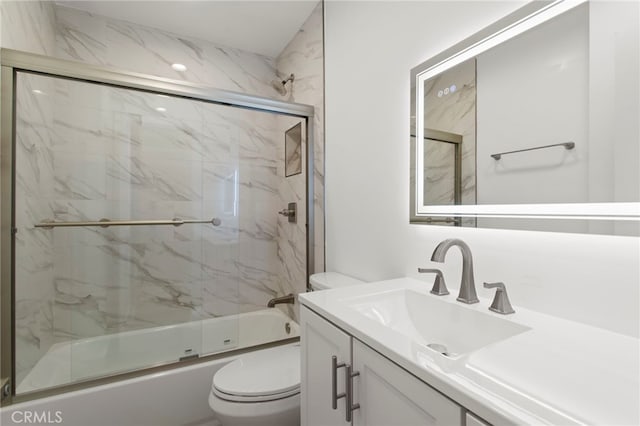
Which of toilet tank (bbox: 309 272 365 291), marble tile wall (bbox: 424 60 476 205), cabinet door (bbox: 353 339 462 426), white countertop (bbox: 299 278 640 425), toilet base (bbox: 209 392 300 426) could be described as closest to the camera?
white countertop (bbox: 299 278 640 425)

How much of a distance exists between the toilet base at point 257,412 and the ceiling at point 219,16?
225 cm

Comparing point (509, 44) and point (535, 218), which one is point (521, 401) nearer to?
point (535, 218)

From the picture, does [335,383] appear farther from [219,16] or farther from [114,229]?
[219,16]

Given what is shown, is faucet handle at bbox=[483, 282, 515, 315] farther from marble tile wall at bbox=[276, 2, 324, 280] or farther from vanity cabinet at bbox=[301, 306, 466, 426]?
marble tile wall at bbox=[276, 2, 324, 280]

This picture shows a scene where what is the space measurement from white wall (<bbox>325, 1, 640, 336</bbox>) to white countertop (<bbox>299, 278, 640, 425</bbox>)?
0.34 ft

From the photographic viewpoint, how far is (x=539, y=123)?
0.84 meters

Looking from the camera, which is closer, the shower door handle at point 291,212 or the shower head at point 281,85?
the shower door handle at point 291,212

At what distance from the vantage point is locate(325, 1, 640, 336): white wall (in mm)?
715

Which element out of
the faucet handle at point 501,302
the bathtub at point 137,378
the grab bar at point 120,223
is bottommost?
the bathtub at point 137,378

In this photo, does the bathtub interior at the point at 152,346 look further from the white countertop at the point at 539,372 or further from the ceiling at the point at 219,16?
the ceiling at the point at 219,16

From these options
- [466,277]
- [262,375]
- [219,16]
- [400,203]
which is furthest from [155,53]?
[466,277]

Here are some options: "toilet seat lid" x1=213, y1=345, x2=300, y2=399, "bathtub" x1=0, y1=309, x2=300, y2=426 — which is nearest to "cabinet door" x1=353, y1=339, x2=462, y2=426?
"toilet seat lid" x1=213, y1=345, x2=300, y2=399

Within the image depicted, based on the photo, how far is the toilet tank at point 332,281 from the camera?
1477 mm

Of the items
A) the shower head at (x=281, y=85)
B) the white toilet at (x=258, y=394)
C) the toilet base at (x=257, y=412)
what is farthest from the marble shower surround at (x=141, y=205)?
the toilet base at (x=257, y=412)
